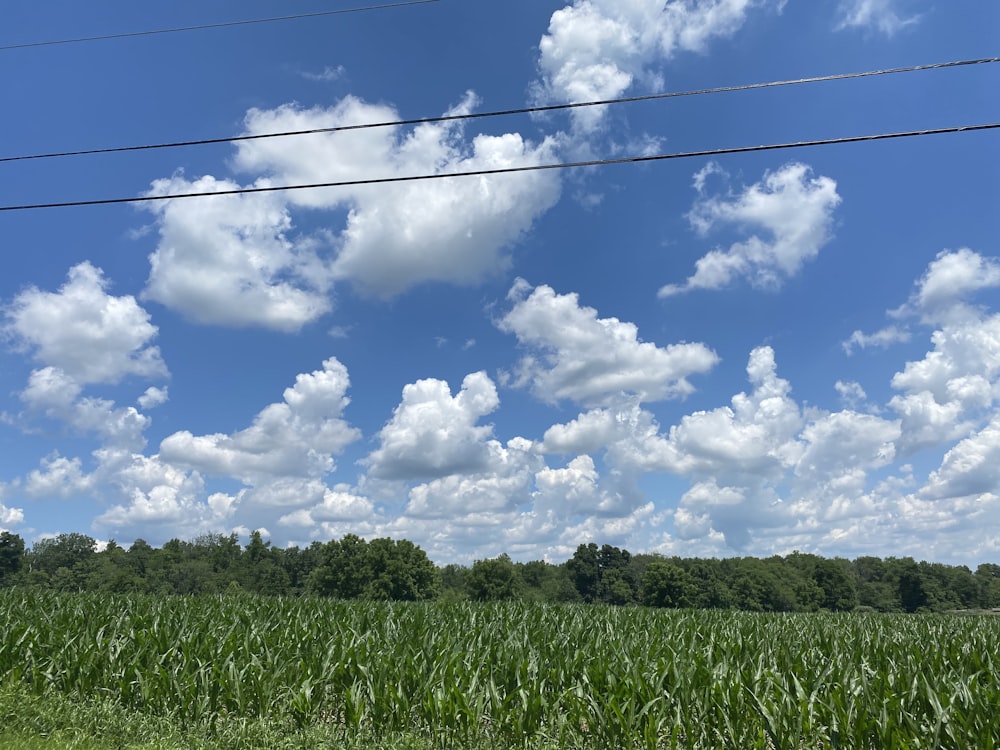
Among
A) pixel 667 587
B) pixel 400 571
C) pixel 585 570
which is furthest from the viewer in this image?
pixel 585 570

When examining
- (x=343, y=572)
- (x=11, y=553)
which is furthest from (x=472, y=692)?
(x=11, y=553)

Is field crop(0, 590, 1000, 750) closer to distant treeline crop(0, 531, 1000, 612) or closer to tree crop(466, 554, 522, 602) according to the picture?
distant treeline crop(0, 531, 1000, 612)

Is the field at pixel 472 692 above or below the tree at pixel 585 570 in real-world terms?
above

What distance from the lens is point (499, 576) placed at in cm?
9250

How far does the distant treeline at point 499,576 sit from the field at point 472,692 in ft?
194

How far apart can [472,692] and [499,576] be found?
87749 mm

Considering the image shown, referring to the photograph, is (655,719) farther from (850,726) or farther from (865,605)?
(865,605)

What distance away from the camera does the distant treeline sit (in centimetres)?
8820

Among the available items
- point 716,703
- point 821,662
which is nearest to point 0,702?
point 716,703

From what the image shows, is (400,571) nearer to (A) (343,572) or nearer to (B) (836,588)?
(A) (343,572)

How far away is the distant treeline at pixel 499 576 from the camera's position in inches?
3472

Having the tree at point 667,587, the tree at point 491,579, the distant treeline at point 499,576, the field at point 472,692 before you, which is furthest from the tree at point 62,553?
the field at point 472,692

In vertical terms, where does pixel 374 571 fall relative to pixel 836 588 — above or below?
above

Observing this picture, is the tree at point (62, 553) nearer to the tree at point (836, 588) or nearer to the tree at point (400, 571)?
the tree at point (400, 571)
